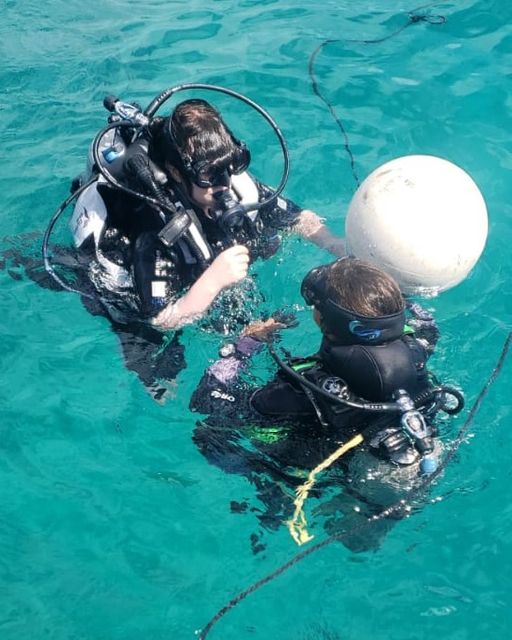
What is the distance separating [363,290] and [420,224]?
0.85 metres

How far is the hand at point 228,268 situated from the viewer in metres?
4.29

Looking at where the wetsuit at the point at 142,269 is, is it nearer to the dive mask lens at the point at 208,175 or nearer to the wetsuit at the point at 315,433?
the dive mask lens at the point at 208,175

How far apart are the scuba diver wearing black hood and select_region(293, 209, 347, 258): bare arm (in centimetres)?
2

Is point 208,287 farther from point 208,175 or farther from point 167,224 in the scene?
point 208,175

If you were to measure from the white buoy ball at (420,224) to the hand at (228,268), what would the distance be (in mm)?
693

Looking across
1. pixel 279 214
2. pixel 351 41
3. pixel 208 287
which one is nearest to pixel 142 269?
pixel 208 287

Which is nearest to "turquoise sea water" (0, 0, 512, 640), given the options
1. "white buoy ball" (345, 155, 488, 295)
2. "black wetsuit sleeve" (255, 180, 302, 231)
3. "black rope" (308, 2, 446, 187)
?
"black rope" (308, 2, 446, 187)

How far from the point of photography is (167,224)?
421 centimetres

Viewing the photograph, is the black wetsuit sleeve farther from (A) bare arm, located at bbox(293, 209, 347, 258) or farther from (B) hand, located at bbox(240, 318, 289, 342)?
(B) hand, located at bbox(240, 318, 289, 342)

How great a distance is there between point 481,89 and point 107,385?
195 inches

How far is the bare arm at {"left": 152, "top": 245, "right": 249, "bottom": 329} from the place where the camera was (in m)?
4.30

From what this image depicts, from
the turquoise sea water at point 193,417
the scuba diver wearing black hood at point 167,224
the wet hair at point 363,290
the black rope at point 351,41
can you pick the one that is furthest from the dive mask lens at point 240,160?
the black rope at point 351,41

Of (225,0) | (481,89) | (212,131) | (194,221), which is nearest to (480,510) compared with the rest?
(194,221)

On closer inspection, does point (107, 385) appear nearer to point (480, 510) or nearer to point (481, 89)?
point (480, 510)
